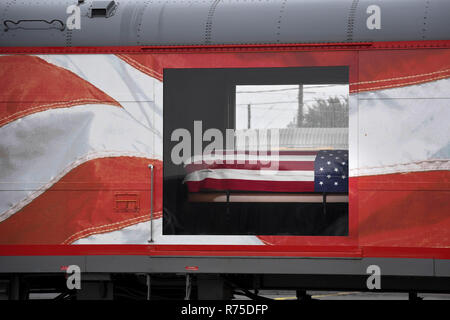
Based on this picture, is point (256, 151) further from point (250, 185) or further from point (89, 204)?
point (89, 204)

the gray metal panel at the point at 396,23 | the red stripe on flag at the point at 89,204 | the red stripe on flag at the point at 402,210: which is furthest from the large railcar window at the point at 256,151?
the gray metal panel at the point at 396,23

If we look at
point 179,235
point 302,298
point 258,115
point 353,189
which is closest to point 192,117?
point 258,115

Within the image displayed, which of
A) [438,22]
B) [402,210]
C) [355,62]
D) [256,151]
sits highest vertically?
[438,22]

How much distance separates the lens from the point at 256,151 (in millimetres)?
5535

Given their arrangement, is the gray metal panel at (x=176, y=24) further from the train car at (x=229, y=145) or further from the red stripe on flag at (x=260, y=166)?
the red stripe on flag at (x=260, y=166)

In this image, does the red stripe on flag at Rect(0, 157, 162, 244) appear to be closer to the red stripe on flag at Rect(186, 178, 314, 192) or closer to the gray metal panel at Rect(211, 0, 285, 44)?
the red stripe on flag at Rect(186, 178, 314, 192)

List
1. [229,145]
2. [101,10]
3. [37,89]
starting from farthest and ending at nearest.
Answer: [101,10] < [37,89] < [229,145]

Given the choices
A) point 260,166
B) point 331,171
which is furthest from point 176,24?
point 331,171

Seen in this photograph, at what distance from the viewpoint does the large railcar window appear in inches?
215

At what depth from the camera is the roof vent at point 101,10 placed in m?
5.78

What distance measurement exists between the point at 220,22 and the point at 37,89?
177 centimetres

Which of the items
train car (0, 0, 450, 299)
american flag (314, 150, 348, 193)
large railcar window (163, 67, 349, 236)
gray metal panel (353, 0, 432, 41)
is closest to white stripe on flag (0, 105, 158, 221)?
train car (0, 0, 450, 299)
